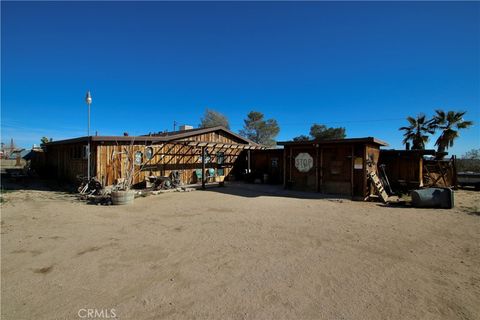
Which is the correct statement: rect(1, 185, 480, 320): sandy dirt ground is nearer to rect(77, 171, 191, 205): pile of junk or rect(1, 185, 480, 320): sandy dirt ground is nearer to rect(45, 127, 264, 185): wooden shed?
rect(77, 171, 191, 205): pile of junk

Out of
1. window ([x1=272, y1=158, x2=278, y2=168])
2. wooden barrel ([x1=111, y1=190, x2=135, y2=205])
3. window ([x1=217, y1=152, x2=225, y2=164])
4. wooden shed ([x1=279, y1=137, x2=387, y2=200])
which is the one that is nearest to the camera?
wooden barrel ([x1=111, y1=190, x2=135, y2=205])

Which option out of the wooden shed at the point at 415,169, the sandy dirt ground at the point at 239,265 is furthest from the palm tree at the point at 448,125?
the sandy dirt ground at the point at 239,265

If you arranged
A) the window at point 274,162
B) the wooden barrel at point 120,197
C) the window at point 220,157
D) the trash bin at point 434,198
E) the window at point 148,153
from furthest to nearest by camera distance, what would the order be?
the window at point 220,157 → the window at point 274,162 → the window at point 148,153 → the wooden barrel at point 120,197 → the trash bin at point 434,198

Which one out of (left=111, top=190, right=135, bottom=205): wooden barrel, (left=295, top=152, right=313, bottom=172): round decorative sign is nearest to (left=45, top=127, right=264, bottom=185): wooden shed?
(left=111, top=190, right=135, bottom=205): wooden barrel

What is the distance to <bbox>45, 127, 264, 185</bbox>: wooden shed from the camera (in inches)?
485

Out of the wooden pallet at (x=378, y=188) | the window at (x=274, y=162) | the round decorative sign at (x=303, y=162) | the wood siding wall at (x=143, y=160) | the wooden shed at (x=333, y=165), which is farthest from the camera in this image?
the window at (x=274, y=162)

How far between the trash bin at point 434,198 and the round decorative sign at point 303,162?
457 cm

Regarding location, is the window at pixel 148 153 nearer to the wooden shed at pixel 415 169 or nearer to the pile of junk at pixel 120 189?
the pile of junk at pixel 120 189

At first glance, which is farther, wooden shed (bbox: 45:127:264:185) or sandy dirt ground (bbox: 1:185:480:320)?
wooden shed (bbox: 45:127:264:185)

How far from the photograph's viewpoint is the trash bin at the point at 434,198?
9.11 m

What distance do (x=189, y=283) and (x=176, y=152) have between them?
1262 centimetres

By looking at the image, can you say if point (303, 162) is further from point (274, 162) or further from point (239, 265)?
point (239, 265)

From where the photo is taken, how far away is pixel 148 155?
14188 mm

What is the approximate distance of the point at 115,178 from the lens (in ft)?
41.7
